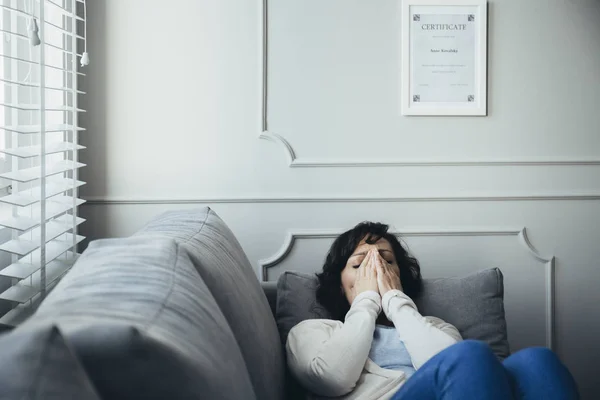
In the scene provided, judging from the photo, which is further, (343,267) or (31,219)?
(343,267)

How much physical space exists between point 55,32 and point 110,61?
0.25 metres

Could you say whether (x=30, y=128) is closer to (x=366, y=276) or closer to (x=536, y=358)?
(x=366, y=276)

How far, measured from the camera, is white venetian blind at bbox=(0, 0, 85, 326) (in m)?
1.81

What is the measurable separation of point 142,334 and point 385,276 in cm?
140

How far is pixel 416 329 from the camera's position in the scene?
188cm

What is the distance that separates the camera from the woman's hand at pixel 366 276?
2061 millimetres

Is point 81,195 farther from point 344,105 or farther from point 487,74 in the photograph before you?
point 487,74

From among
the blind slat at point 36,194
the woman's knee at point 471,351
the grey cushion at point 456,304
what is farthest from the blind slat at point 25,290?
the woman's knee at point 471,351

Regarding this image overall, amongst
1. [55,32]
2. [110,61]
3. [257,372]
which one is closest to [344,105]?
[110,61]

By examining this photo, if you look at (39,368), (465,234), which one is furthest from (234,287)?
(465,234)

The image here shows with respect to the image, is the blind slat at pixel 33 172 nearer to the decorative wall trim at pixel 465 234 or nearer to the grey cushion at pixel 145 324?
the grey cushion at pixel 145 324

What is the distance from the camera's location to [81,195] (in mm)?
2537

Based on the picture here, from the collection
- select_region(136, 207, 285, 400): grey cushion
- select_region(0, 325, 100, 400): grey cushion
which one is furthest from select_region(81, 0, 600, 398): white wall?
select_region(0, 325, 100, 400): grey cushion

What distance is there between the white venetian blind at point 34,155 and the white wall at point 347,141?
A: 21cm
